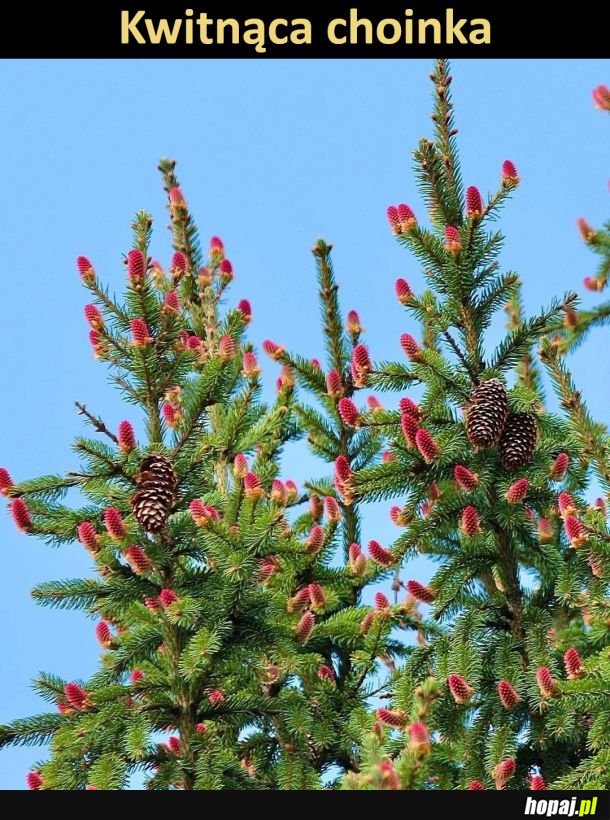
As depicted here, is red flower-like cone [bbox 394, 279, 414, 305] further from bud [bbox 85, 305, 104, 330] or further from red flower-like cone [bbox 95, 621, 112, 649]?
red flower-like cone [bbox 95, 621, 112, 649]

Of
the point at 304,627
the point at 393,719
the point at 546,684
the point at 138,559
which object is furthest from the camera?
the point at 304,627

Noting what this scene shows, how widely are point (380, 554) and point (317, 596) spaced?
833 mm

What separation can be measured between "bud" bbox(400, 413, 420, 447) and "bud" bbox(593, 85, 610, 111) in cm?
227

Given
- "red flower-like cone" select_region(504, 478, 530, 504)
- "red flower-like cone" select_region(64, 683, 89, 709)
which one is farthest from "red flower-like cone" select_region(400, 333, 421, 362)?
"red flower-like cone" select_region(64, 683, 89, 709)

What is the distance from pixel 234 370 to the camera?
6.96 m

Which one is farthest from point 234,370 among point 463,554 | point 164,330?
→ point 463,554

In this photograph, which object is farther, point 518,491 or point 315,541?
point 315,541

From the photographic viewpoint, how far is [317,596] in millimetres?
7234

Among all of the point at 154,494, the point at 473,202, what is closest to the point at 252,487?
the point at 154,494

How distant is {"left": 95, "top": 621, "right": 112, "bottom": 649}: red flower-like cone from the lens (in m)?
7.36

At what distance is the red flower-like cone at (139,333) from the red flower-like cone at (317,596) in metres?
1.92

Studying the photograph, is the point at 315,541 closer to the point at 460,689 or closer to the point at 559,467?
the point at 460,689
